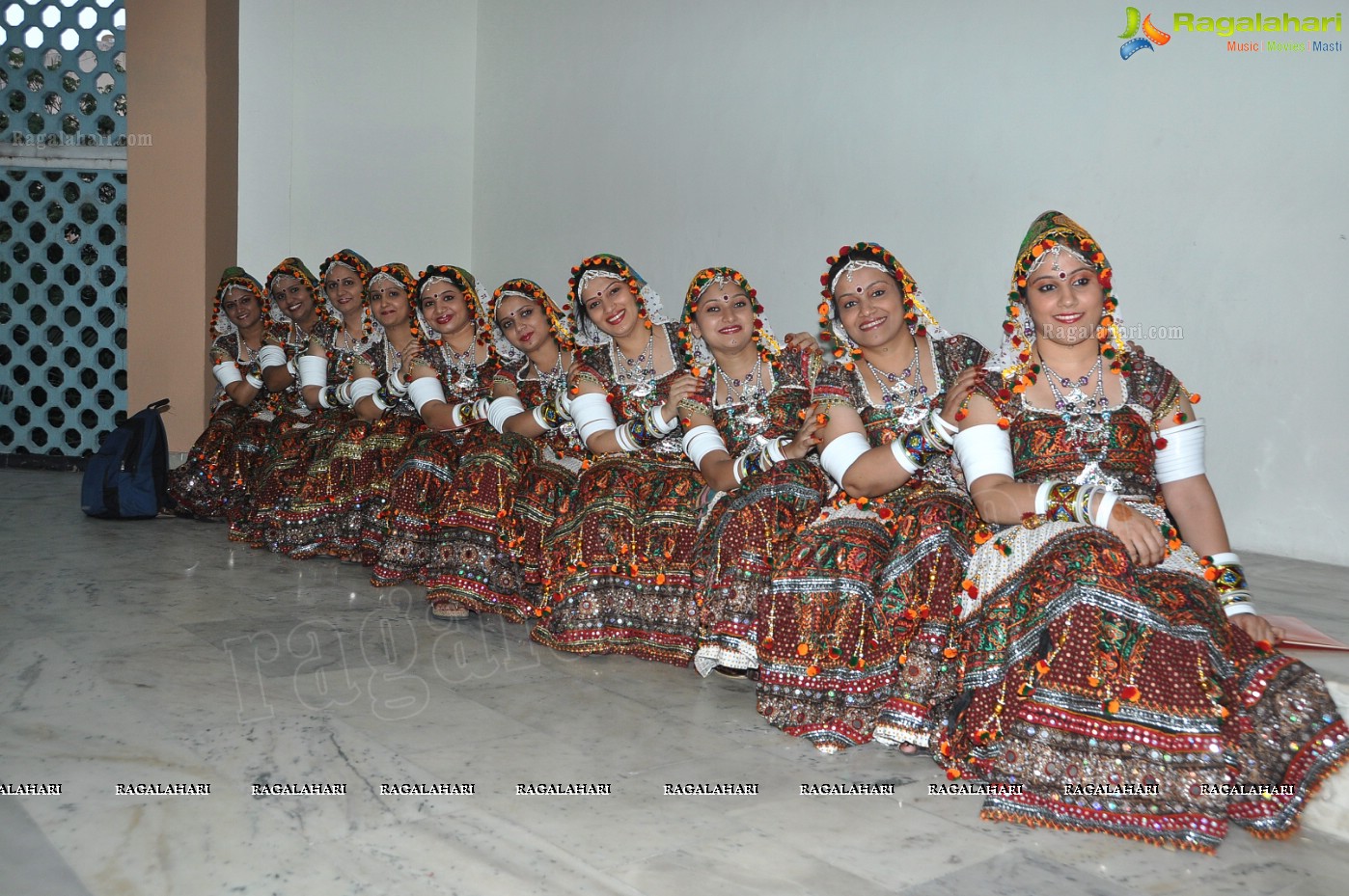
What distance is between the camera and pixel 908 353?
10.3 ft

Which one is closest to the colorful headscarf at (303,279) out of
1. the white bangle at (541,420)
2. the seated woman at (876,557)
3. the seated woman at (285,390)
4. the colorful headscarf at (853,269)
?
the seated woman at (285,390)

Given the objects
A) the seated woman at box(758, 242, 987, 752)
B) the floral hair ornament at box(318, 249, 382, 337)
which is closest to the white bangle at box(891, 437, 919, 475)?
the seated woman at box(758, 242, 987, 752)

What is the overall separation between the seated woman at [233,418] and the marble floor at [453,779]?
179cm

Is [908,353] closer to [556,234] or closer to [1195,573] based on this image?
[1195,573]

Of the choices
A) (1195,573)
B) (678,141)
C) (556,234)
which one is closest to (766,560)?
(1195,573)

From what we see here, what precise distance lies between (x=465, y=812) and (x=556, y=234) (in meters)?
4.97

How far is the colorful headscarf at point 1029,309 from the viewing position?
2.63 metres

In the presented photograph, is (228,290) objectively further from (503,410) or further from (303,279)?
(503,410)

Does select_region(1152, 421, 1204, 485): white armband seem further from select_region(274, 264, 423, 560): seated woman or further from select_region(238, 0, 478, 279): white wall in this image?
select_region(238, 0, 478, 279): white wall

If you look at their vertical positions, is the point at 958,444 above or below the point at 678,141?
below

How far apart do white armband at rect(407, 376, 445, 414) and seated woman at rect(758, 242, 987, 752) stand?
1.94 m

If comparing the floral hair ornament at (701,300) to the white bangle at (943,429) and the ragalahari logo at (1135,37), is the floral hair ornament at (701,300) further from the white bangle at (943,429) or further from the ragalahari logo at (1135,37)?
the ragalahari logo at (1135,37)

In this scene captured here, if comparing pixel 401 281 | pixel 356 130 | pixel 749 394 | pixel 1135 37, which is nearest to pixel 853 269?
pixel 749 394

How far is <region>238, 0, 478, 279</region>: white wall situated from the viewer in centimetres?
700
